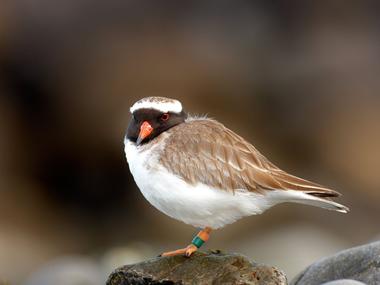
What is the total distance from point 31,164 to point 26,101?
1.57m

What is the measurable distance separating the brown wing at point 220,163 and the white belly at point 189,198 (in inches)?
3.5

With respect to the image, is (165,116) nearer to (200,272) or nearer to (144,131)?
(144,131)

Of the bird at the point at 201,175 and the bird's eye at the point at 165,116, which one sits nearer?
the bird at the point at 201,175

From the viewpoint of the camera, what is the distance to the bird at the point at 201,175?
9.14 meters

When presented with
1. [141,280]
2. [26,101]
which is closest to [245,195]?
[141,280]

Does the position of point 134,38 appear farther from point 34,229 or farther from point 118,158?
point 34,229

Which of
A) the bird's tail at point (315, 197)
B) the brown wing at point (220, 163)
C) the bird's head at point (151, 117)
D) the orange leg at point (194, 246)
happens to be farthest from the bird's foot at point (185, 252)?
the bird's head at point (151, 117)

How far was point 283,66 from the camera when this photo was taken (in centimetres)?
2202

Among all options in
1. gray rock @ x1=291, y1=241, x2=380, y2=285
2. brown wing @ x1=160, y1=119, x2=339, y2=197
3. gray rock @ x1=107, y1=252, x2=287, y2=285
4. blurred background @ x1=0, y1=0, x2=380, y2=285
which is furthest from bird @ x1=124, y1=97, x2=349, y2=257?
blurred background @ x1=0, y1=0, x2=380, y2=285

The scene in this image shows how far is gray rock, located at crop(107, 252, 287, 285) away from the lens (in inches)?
Result: 351

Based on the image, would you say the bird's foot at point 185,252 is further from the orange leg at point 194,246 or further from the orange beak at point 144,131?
the orange beak at point 144,131

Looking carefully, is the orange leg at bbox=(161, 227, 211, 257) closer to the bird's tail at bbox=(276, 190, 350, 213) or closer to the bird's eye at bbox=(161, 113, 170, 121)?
the bird's tail at bbox=(276, 190, 350, 213)

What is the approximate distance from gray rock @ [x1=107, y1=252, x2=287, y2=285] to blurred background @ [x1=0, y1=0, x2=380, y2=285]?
10555 millimetres

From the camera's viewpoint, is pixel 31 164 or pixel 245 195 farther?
pixel 31 164
